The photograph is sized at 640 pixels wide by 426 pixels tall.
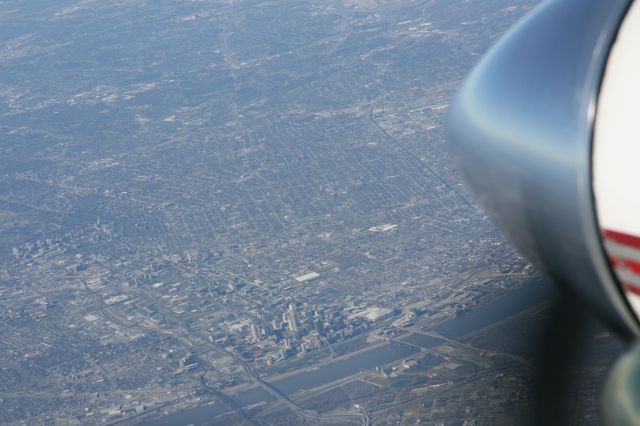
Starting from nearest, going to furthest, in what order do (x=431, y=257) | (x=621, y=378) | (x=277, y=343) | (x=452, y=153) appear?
(x=621, y=378)
(x=452, y=153)
(x=277, y=343)
(x=431, y=257)

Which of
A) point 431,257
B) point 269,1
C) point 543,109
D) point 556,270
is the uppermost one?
point 543,109

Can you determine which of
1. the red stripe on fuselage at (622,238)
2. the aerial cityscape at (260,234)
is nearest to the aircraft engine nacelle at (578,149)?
the red stripe on fuselage at (622,238)

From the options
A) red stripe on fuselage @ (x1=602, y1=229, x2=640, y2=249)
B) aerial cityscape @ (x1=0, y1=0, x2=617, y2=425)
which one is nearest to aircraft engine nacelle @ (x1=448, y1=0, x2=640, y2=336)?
red stripe on fuselage @ (x1=602, y1=229, x2=640, y2=249)

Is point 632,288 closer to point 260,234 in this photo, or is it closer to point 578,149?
point 578,149

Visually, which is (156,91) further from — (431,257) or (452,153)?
(452,153)

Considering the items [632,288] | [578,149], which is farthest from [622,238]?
[578,149]

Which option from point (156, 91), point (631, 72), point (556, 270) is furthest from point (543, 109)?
point (156, 91)
